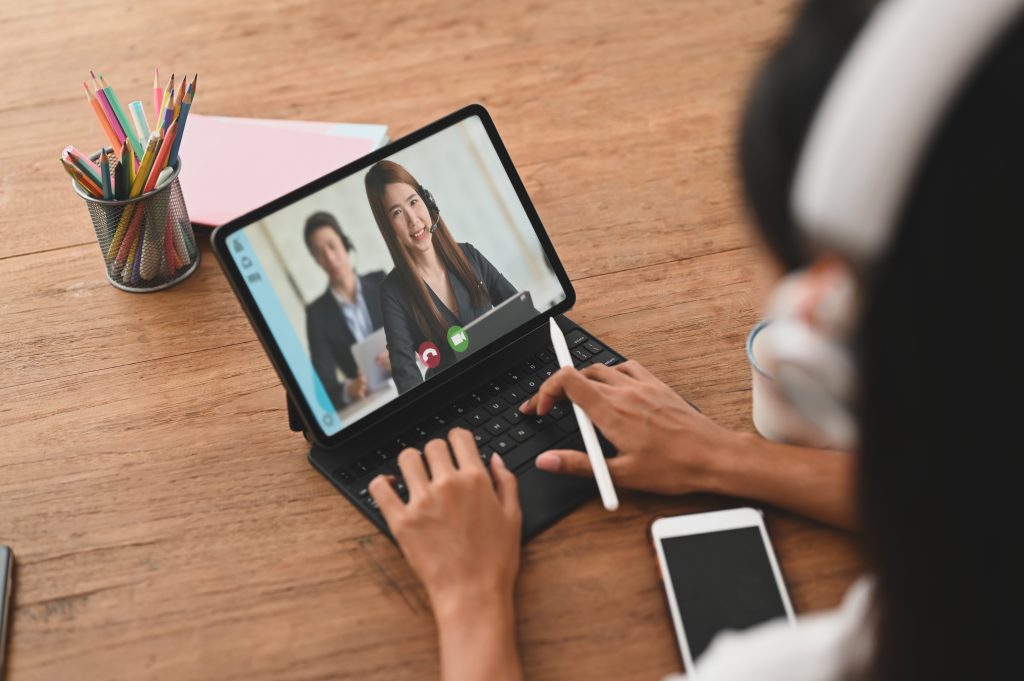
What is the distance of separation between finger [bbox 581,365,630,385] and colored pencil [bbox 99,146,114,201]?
54cm

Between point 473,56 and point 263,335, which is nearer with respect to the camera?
point 263,335

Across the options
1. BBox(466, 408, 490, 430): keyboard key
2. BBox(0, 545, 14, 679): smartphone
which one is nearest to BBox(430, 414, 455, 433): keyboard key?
BBox(466, 408, 490, 430): keyboard key

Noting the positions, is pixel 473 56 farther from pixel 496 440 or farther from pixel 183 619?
pixel 183 619

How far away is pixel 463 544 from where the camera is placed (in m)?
0.84

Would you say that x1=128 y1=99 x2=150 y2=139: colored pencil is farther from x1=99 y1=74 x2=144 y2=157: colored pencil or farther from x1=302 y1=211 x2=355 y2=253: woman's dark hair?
x1=302 y1=211 x2=355 y2=253: woman's dark hair

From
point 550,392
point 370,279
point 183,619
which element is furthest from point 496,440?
point 183,619

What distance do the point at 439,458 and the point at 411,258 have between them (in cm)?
20

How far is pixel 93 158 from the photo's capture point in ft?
3.73

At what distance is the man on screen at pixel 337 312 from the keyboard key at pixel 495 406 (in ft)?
0.40

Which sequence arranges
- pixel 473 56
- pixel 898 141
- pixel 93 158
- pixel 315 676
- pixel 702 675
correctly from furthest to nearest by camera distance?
pixel 473 56
pixel 93 158
pixel 315 676
pixel 702 675
pixel 898 141

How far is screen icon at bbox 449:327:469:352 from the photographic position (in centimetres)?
100

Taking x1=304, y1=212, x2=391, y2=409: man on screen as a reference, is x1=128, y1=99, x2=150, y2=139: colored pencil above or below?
above

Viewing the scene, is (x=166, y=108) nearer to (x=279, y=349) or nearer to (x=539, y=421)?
(x=279, y=349)

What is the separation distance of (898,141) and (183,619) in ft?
2.26
